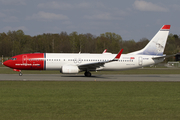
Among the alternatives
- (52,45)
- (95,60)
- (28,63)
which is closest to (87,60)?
(95,60)

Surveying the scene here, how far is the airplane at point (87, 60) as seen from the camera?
33188 millimetres

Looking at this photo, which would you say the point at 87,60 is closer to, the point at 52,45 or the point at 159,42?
the point at 159,42

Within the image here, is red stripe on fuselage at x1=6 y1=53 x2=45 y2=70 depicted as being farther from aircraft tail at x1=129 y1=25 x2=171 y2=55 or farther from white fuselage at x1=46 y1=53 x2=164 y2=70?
aircraft tail at x1=129 y1=25 x2=171 y2=55

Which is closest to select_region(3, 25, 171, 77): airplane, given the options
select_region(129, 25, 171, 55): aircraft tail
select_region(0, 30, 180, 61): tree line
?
select_region(129, 25, 171, 55): aircraft tail

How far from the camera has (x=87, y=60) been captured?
34.6m

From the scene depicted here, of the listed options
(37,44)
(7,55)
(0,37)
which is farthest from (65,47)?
(0,37)

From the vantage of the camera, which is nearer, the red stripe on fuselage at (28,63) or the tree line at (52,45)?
the red stripe on fuselage at (28,63)

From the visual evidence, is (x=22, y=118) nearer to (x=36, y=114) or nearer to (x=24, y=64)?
(x=36, y=114)

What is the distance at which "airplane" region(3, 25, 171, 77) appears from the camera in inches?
1307

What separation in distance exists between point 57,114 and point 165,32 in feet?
97.2

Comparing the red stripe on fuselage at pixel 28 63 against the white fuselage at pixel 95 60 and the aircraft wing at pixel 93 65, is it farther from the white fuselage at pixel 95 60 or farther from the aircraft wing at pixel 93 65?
the aircraft wing at pixel 93 65

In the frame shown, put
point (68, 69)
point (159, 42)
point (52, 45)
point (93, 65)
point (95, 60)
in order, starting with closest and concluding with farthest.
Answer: point (68, 69)
point (93, 65)
point (95, 60)
point (159, 42)
point (52, 45)

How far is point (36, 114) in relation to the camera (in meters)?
10.2

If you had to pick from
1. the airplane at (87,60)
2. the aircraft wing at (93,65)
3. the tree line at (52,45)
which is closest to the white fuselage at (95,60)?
the airplane at (87,60)
